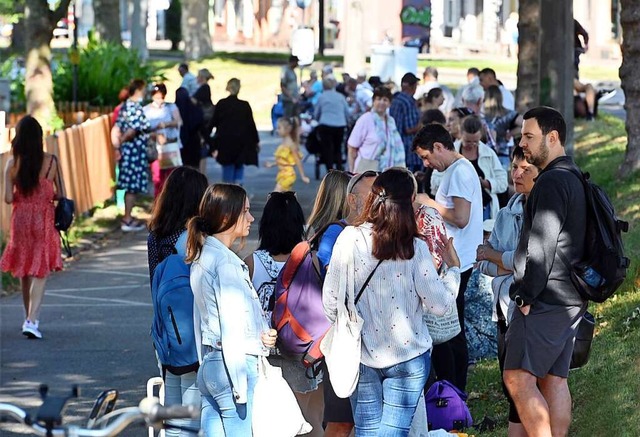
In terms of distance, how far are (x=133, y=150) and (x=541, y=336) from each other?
1250 centimetres

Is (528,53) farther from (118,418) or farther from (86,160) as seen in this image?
(118,418)

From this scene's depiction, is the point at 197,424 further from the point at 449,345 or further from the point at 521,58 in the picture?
the point at 521,58

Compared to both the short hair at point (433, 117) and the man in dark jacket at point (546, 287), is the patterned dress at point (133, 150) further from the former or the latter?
the man in dark jacket at point (546, 287)

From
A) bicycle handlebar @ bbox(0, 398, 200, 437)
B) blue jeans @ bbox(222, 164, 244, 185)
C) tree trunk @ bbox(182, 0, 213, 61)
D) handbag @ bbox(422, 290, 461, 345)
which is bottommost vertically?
blue jeans @ bbox(222, 164, 244, 185)

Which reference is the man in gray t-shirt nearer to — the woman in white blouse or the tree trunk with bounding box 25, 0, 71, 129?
the tree trunk with bounding box 25, 0, 71, 129

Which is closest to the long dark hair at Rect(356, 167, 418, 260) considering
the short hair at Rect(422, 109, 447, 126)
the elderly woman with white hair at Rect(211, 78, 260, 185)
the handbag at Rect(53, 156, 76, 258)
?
the handbag at Rect(53, 156, 76, 258)

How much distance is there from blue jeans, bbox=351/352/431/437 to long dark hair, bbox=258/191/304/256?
3.68ft

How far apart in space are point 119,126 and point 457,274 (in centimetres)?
1219

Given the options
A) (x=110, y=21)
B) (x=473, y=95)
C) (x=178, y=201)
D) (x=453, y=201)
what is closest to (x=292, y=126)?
(x=473, y=95)

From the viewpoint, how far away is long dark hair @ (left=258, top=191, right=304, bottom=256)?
24.4 feet

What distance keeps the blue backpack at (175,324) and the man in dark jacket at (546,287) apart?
1516 millimetres

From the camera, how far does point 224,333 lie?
625 centimetres

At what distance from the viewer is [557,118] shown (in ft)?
22.0

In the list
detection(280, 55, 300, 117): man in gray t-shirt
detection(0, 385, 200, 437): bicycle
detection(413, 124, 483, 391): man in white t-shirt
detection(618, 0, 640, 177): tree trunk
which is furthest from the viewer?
detection(280, 55, 300, 117): man in gray t-shirt
